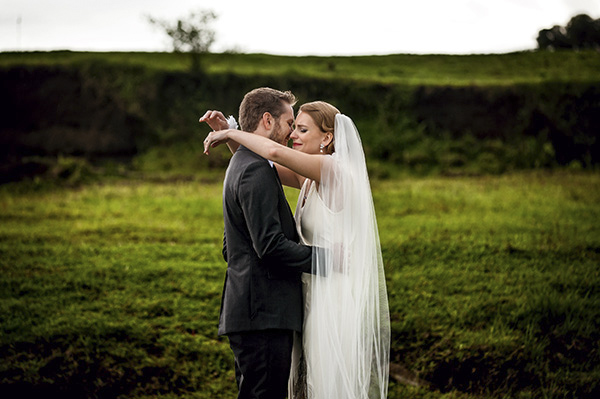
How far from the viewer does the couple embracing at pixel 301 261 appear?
346 cm

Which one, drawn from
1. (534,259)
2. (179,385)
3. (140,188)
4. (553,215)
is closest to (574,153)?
(553,215)

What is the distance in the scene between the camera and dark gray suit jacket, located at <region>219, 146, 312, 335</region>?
3365mm

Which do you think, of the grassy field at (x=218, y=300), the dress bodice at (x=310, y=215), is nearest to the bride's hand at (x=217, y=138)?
the dress bodice at (x=310, y=215)

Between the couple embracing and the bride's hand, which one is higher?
the bride's hand

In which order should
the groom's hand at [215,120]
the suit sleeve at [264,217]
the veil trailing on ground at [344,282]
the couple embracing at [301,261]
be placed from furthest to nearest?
the groom's hand at [215,120], the veil trailing on ground at [344,282], the couple embracing at [301,261], the suit sleeve at [264,217]

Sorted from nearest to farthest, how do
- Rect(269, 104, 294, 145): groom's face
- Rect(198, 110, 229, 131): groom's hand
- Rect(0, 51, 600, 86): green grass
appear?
Rect(269, 104, 294, 145): groom's face < Rect(198, 110, 229, 131): groom's hand < Rect(0, 51, 600, 86): green grass

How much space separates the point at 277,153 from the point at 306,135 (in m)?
0.54

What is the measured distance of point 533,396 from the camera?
578cm

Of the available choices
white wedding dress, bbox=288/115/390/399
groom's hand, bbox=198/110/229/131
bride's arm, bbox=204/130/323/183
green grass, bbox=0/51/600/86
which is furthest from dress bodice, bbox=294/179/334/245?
green grass, bbox=0/51/600/86

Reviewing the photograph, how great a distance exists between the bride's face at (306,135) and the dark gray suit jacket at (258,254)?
0.43 meters

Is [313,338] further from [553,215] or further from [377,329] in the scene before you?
[553,215]

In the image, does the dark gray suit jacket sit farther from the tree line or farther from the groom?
the tree line

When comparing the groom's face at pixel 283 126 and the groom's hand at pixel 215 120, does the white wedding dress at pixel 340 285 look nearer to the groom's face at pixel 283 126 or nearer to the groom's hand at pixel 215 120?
the groom's face at pixel 283 126

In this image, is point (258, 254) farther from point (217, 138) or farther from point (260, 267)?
point (217, 138)
